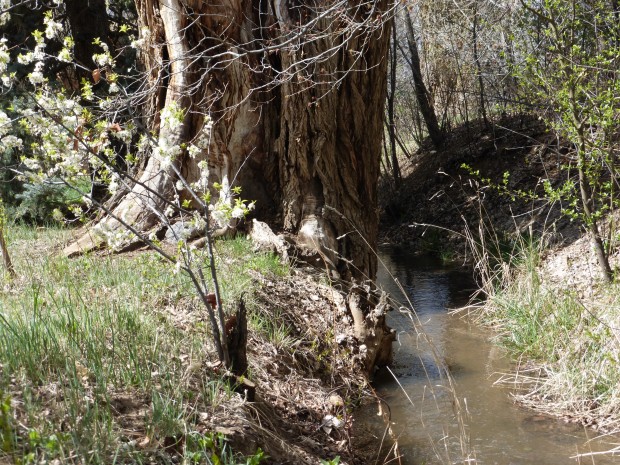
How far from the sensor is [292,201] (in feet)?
24.3

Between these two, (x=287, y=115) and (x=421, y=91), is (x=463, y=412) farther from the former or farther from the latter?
(x=421, y=91)

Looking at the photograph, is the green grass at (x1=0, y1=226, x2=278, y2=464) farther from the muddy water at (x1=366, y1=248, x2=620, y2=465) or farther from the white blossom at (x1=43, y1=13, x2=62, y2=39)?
the white blossom at (x1=43, y1=13, x2=62, y2=39)

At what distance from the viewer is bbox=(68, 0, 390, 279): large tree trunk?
7.08 metres

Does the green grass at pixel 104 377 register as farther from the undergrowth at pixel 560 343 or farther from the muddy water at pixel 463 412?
the undergrowth at pixel 560 343

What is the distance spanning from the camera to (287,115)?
730cm

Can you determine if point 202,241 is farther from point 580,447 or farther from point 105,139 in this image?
point 580,447

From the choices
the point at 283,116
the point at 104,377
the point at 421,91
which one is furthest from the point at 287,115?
the point at 421,91

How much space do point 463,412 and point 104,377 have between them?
3010 mm

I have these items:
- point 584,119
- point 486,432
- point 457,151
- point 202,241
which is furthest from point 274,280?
point 457,151

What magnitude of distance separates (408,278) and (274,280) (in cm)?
499

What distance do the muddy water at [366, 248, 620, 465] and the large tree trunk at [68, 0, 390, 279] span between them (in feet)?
3.74

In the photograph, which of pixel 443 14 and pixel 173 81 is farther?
pixel 443 14

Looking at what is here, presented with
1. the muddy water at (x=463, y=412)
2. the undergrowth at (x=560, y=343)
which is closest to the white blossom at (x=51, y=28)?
the muddy water at (x=463, y=412)

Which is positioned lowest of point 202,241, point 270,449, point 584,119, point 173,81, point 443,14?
point 270,449
